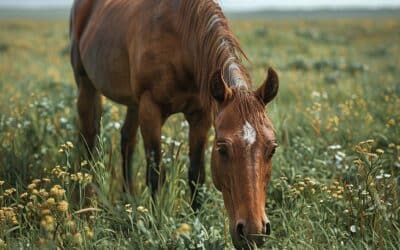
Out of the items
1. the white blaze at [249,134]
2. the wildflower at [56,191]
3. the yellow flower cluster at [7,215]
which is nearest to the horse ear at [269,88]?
the white blaze at [249,134]

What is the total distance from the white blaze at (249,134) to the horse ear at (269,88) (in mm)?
263

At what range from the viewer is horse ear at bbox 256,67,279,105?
115 inches

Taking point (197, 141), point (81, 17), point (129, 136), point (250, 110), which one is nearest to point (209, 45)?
point (250, 110)

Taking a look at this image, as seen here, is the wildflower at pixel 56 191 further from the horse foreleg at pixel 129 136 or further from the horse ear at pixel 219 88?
the horse foreleg at pixel 129 136

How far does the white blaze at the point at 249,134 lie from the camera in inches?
109

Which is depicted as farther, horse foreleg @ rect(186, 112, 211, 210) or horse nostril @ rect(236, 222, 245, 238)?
horse foreleg @ rect(186, 112, 211, 210)

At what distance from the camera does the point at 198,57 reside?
12.1 ft

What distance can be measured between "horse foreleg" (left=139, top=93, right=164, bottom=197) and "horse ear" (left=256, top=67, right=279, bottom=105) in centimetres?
132

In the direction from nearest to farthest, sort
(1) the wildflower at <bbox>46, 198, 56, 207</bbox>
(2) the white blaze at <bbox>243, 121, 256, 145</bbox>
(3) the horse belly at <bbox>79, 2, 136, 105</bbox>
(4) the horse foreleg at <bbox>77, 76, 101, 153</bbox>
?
(1) the wildflower at <bbox>46, 198, 56, 207</bbox>, (2) the white blaze at <bbox>243, 121, 256, 145</bbox>, (3) the horse belly at <bbox>79, 2, 136, 105</bbox>, (4) the horse foreleg at <bbox>77, 76, 101, 153</bbox>

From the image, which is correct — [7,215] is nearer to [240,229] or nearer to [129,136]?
[240,229]

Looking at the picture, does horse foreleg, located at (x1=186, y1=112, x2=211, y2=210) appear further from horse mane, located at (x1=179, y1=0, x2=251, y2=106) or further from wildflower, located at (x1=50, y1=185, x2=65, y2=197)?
wildflower, located at (x1=50, y1=185, x2=65, y2=197)

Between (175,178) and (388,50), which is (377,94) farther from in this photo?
(388,50)

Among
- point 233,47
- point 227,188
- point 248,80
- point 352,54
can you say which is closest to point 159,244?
point 227,188

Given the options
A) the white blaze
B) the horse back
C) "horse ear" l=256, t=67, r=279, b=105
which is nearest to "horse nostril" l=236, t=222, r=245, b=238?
the white blaze
